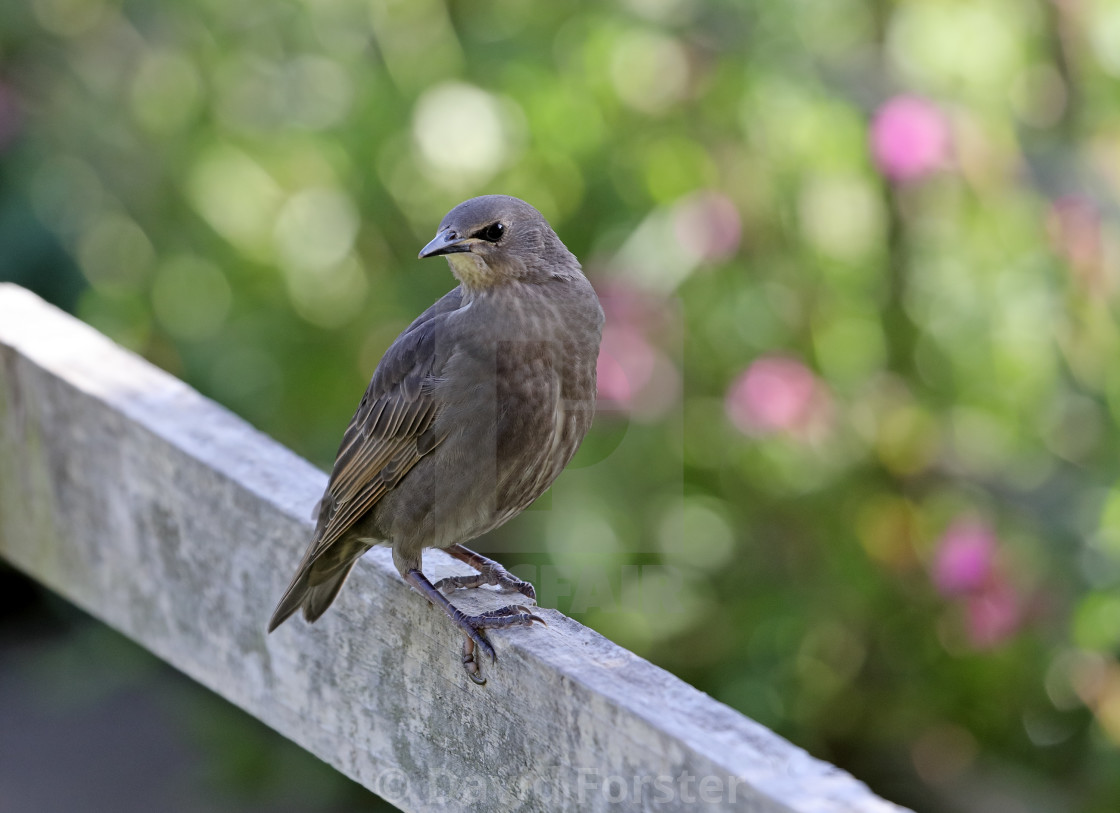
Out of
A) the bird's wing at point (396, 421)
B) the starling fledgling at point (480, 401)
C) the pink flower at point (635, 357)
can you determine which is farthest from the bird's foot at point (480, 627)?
the pink flower at point (635, 357)

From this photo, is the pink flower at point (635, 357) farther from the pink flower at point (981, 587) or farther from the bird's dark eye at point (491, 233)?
the bird's dark eye at point (491, 233)

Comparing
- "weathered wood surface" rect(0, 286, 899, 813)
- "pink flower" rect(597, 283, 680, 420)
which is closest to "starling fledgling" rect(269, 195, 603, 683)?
"weathered wood surface" rect(0, 286, 899, 813)

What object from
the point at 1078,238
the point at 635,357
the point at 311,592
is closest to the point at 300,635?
the point at 311,592

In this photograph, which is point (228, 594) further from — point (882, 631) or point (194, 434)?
point (882, 631)

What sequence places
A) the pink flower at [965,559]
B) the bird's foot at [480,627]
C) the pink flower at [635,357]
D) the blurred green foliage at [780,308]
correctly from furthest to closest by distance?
1. the pink flower at [635,357]
2. the blurred green foliage at [780,308]
3. the pink flower at [965,559]
4. the bird's foot at [480,627]

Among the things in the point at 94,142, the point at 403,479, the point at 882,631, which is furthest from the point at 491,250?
the point at 94,142

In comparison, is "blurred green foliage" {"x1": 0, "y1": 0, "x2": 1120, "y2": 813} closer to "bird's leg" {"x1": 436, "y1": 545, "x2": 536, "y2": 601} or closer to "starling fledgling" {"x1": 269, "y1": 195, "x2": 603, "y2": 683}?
"bird's leg" {"x1": 436, "y1": 545, "x2": 536, "y2": 601}

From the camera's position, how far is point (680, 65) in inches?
161

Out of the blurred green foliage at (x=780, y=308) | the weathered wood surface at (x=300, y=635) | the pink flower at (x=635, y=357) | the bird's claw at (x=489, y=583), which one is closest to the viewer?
the weathered wood surface at (x=300, y=635)

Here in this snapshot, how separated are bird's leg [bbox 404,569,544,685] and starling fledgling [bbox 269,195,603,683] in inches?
12.9

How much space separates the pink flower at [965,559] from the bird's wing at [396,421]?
148 cm

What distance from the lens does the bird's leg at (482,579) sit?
7.08 feet

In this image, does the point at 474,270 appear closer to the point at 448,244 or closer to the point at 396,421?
the point at 448,244

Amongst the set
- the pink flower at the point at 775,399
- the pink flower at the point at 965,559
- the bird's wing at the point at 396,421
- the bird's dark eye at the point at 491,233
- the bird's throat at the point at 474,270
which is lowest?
the pink flower at the point at 965,559
